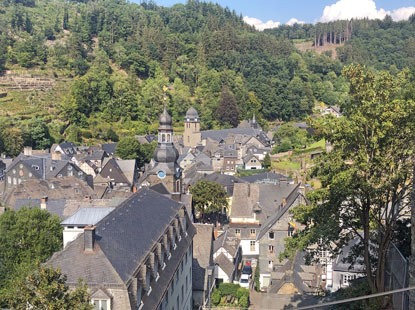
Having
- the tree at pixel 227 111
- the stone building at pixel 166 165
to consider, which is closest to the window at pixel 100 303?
the stone building at pixel 166 165

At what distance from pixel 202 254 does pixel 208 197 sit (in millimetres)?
14739

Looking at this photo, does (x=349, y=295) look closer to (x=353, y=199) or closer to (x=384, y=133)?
(x=353, y=199)

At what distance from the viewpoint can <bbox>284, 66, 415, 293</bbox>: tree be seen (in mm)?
14461

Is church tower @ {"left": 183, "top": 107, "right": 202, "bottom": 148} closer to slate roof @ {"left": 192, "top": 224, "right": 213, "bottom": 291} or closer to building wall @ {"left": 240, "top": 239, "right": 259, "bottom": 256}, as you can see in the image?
building wall @ {"left": 240, "top": 239, "right": 259, "bottom": 256}

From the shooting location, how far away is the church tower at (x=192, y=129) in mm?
87000

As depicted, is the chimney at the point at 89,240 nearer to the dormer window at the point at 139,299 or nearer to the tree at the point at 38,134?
the dormer window at the point at 139,299

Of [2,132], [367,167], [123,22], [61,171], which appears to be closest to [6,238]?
[367,167]

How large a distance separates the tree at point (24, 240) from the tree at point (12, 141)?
157 feet

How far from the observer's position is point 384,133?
1440cm

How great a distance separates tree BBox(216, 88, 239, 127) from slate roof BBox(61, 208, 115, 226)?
77138mm

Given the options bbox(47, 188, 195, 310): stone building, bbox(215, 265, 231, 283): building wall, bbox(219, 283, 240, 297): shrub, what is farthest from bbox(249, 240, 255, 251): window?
bbox(47, 188, 195, 310): stone building

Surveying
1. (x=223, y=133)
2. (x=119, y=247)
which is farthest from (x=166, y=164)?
(x=223, y=133)

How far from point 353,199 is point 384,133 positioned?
2479 millimetres

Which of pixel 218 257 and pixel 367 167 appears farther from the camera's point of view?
pixel 218 257
